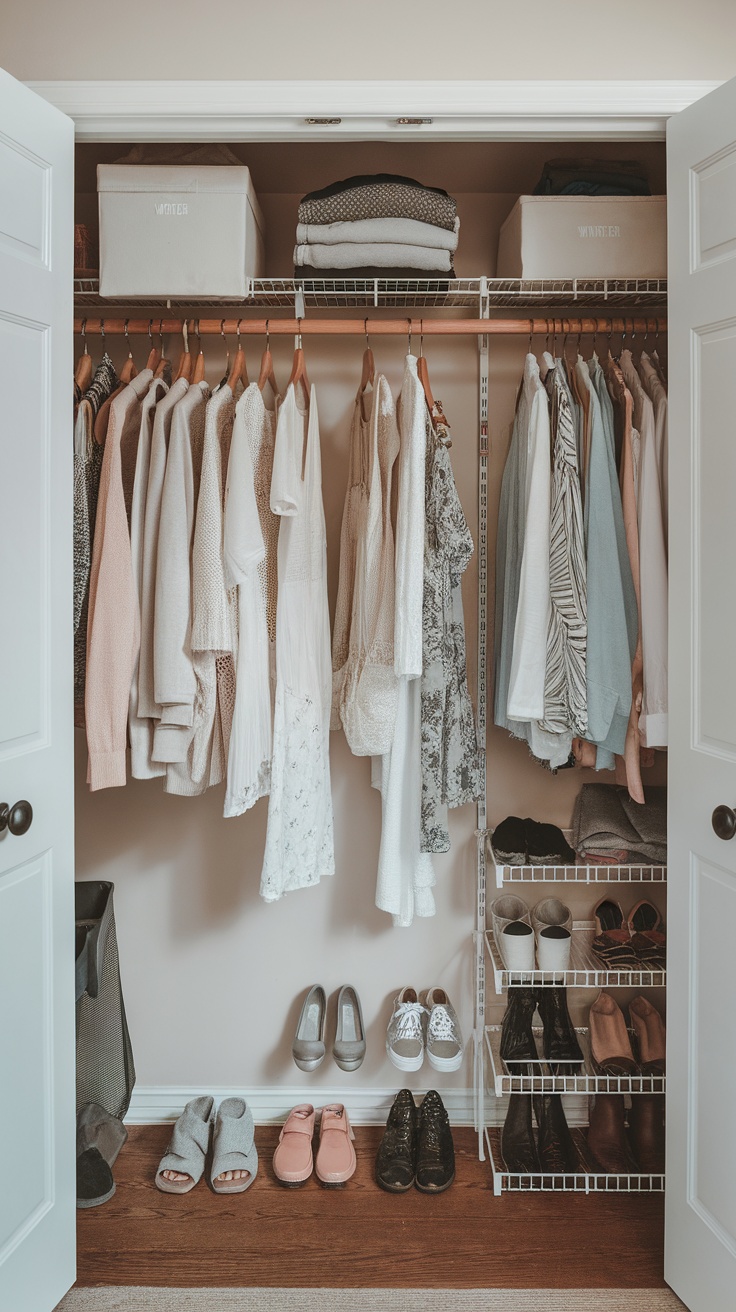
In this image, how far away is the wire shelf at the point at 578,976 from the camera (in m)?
1.98

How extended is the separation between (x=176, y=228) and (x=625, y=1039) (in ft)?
7.29

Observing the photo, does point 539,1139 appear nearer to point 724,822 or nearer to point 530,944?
point 530,944

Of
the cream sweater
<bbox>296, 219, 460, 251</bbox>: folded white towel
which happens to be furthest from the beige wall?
the cream sweater

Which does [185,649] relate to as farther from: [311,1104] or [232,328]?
[311,1104]

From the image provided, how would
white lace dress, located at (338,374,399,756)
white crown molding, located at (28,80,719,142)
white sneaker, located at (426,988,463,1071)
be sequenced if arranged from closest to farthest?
white crown molding, located at (28,80,719,142) < white lace dress, located at (338,374,399,756) < white sneaker, located at (426,988,463,1071)

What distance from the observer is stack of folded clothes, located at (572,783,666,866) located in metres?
2.05

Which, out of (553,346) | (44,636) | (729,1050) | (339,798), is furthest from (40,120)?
(729,1050)

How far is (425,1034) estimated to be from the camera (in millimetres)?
2180

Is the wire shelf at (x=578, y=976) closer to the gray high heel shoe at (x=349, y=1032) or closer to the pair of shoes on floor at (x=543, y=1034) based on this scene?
the pair of shoes on floor at (x=543, y=1034)

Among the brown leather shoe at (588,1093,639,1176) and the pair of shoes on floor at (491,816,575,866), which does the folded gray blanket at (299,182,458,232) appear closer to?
the pair of shoes on floor at (491,816,575,866)

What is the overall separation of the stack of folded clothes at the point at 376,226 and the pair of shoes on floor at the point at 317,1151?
6.96 feet

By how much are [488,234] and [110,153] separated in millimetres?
994

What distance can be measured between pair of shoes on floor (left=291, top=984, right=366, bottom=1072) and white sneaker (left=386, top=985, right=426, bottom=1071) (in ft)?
0.28

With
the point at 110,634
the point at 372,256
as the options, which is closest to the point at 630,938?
the point at 110,634
